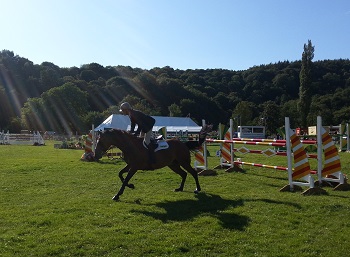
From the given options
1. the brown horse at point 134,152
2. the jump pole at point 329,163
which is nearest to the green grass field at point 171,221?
the jump pole at point 329,163

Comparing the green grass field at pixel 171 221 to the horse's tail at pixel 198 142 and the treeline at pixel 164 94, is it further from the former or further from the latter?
the treeline at pixel 164 94

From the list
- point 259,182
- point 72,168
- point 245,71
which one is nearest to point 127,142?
point 259,182

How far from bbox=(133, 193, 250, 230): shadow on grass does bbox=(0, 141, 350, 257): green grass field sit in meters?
0.02

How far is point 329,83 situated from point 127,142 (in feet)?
421

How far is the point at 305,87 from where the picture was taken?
213ft

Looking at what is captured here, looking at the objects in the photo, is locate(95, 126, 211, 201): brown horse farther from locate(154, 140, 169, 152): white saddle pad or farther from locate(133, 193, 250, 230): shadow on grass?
locate(133, 193, 250, 230): shadow on grass

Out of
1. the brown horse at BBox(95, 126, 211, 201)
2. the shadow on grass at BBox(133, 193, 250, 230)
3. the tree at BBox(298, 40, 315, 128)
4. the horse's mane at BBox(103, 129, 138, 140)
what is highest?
the tree at BBox(298, 40, 315, 128)

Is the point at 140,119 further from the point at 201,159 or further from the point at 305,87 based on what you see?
the point at 305,87

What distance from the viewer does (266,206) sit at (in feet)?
25.9

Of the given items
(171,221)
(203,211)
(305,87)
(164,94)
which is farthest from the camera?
(164,94)

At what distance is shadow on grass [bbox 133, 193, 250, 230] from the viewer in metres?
6.80

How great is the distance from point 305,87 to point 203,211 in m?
62.0

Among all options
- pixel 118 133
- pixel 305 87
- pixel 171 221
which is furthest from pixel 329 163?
pixel 305 87

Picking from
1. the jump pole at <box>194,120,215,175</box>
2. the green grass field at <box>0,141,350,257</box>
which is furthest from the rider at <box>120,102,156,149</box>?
the jump pole at <box>194,120,215,175</box>
